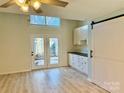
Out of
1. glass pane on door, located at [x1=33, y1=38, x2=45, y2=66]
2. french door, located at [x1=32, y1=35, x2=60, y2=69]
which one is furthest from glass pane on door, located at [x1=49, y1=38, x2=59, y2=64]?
glass pane on door, located at [x1=33, y1=38, x2=45, y2=66]

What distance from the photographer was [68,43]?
7.03 meters

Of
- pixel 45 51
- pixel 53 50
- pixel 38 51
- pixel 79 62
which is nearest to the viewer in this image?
pixel 79 62

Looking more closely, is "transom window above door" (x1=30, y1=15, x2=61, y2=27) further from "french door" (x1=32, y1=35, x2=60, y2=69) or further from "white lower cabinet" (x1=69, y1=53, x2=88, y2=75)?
"white lower cabinet" (x1=69, y1=53, x2=88, y2=75)

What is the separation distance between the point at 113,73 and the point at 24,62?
4220mm

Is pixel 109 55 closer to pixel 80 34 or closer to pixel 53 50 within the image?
pixel 80 34

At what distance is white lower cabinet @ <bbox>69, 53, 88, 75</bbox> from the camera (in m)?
5.08

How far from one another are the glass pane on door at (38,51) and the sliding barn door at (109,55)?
318cm

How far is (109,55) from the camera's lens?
3363 millimetres

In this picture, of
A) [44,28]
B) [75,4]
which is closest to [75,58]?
[44,28]

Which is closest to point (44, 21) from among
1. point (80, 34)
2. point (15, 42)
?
point (15, 42)

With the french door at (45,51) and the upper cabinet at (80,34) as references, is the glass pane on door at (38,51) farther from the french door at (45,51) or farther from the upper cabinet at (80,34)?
the upper cabinet at (80,34)

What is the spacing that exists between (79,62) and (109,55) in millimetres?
2378

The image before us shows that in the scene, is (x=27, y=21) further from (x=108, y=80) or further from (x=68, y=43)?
(x=108, y=80)

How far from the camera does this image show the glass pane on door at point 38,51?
Result: 6281 millimetres
